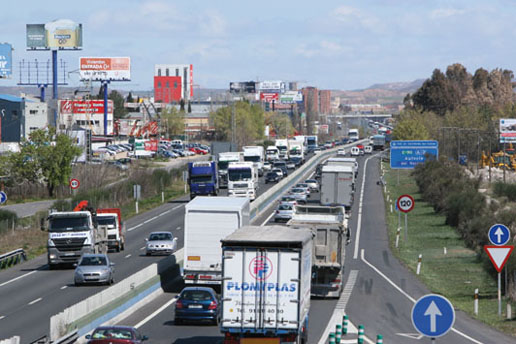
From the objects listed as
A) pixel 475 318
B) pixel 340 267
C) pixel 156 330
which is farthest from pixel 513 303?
pixel 156 330

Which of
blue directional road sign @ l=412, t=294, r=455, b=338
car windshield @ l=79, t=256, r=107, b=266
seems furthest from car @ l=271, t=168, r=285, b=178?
blue directional road sign @ l=412, t=294, r=455, b=338

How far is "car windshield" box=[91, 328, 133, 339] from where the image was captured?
2091cm

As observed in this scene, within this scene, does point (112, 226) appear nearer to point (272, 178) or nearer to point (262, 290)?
point (262, 290)

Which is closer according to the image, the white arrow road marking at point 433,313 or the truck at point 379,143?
the white arrow road marking at point 433,313

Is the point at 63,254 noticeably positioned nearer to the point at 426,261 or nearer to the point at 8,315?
the point at 8,315

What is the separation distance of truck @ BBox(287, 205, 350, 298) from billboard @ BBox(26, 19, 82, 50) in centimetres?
12153

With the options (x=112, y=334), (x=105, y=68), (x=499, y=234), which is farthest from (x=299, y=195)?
(x=105, y=68)

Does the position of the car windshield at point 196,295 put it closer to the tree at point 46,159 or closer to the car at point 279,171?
the tree at point 46,159

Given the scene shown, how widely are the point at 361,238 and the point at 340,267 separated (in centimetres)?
2595

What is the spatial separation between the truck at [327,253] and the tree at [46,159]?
5798 cm

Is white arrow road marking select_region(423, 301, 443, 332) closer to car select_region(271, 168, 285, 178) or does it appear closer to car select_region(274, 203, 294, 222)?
car select_region(274, 203, 294, 222)

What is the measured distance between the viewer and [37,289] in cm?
3888

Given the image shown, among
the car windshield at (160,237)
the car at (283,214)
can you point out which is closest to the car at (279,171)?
the car at (283,214)

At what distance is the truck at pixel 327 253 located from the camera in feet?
110
